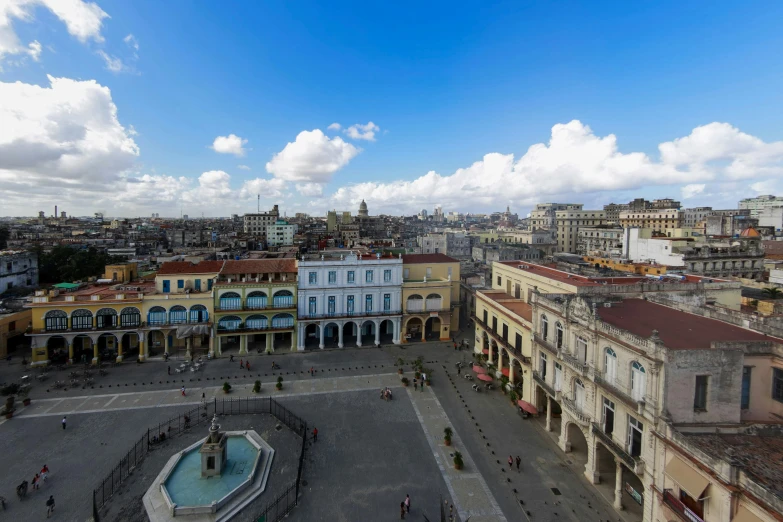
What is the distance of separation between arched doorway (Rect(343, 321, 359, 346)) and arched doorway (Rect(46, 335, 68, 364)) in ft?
95.1

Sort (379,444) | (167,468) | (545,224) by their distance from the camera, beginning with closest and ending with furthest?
1. (167,468)
2. (379,444)
3. (545,224)

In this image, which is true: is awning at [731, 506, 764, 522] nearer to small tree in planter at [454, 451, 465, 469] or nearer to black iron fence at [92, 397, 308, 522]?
small tree in planter at [454, 451, 465, 469]

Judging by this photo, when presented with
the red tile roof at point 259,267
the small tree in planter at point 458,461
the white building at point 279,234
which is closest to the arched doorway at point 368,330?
the red tile roof at point 259,267

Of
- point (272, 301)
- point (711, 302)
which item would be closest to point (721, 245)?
point (711, 302)

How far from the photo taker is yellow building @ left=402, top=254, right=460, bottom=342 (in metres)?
48.3

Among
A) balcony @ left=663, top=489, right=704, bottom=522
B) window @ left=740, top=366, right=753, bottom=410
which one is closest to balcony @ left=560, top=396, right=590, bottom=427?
balcony @ left=663, top=489, right=704, bottom=522

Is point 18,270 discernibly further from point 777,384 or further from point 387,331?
point 777,384

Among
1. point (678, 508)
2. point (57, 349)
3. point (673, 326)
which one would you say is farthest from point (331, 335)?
point (678, 508)

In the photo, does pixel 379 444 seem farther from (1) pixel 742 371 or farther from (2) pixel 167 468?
(1) pixel 742 371

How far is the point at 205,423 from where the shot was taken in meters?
29.3

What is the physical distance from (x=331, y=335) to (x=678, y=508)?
38896 mm

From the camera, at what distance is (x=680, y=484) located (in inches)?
617

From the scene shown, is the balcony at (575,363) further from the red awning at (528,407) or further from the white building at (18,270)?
the white building at (18,270)

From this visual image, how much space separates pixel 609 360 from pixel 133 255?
94842mm
